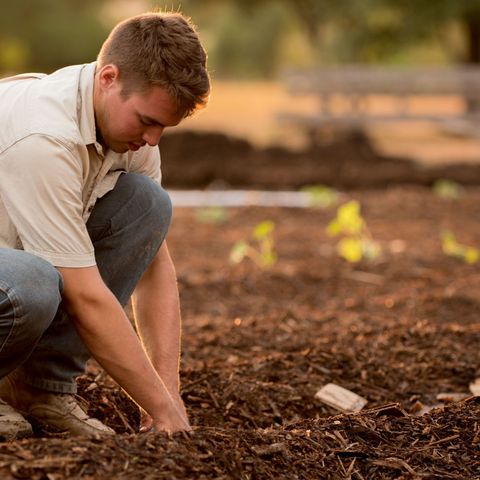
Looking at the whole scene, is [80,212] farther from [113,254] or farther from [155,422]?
[155,422]

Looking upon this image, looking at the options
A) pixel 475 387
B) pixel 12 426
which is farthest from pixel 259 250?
pixel 12 426

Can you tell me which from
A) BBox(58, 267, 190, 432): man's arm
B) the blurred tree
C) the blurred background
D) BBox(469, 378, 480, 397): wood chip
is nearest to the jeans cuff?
BBox(58, 267, 190, 432): man's arm

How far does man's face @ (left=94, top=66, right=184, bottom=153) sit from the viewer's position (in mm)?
2807

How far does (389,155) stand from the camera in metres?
13.4

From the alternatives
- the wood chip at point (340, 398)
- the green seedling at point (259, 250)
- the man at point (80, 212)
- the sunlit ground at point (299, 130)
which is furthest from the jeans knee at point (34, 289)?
the sunlit ground at point (299, 130)

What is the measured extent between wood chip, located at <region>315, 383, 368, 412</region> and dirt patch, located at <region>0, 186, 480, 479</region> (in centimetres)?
3

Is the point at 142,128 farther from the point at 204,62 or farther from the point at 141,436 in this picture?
the point at 141,436

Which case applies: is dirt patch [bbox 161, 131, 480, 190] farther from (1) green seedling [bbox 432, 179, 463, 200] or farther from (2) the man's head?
(2) the man's head

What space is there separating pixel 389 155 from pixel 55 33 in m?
10.1

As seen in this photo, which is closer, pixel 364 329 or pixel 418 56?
pixel 364 329

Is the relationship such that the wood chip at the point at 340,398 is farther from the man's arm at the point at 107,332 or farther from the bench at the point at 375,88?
the bench at the point at 375,88

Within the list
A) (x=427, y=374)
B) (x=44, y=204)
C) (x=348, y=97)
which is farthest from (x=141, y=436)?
(x=348, y=97)

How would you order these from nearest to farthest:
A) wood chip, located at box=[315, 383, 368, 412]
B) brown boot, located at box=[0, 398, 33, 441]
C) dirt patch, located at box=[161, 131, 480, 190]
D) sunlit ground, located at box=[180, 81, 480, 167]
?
1. brown boot, located at box=[0, 398, 33, 441]
2. wood chip, located at box=[315, 383, 368, 412]
3. dirt patch, located at box=[161, 131, 480, 190]
4. sunlit ground, located at box=[180, 81, 480, 167]

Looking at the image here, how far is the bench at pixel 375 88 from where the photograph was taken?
49.1 ft
